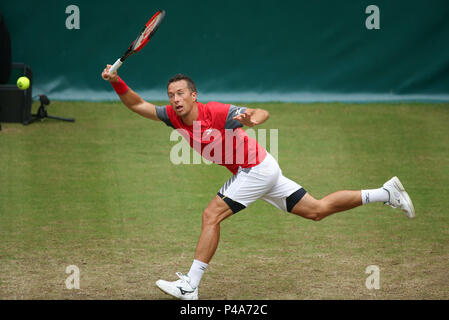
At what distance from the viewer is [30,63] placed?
41.9 feet

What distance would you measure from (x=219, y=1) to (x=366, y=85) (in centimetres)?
319

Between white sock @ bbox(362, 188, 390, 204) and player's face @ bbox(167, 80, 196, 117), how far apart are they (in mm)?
1650

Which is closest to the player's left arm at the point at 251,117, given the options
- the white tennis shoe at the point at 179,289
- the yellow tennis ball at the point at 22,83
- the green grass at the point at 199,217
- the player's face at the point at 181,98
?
the player's face at the point at 181,98

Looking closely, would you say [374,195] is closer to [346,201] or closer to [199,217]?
[346,201]

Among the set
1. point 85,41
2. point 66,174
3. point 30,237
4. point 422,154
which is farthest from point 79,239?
point 85,41

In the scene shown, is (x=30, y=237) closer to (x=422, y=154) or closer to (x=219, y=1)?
(x=422, y=154)

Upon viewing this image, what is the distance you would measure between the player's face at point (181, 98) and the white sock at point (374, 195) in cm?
165

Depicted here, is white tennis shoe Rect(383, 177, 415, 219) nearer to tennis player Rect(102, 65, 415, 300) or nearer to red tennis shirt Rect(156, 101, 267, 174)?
tennis player Rect(102, 65, 415, 300)

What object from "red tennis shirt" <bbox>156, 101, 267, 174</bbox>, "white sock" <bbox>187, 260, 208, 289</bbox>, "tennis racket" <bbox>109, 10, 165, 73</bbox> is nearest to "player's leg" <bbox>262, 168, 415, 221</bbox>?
"red tennis shirt" <bbox>156, 101, 267, 174</bbox>

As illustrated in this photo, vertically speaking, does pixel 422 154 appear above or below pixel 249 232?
above

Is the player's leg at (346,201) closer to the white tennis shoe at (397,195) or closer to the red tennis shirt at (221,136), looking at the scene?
the white tennis shoe at (397,195)

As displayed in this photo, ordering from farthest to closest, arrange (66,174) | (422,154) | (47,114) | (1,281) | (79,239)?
(47,114), (422,154), (66,174), (79,239), (1,281)

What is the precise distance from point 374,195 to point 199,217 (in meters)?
2.26

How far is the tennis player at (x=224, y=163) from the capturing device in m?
5.12
